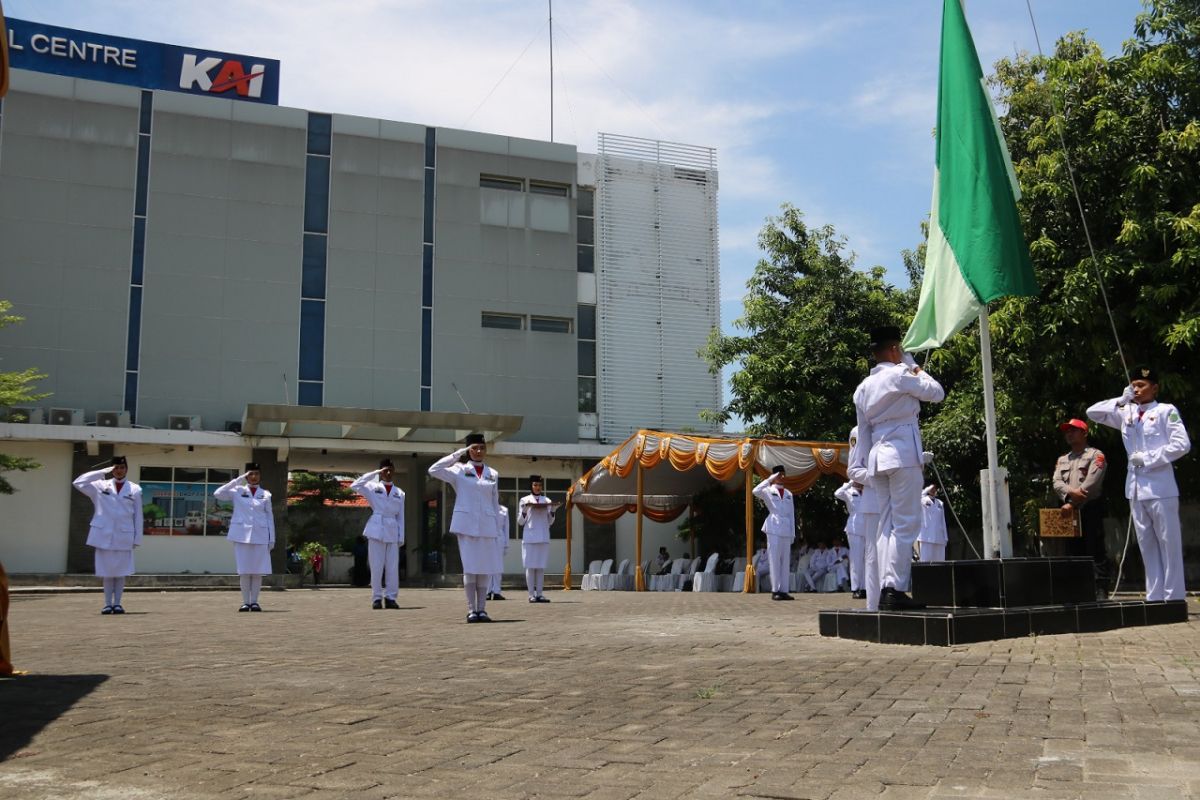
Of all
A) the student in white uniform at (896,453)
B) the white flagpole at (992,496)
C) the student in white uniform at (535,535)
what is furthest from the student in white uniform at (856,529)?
the student in white uniform at (896,453)

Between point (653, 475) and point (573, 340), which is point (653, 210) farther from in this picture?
point (653, 475)

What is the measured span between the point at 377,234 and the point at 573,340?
7076 mm

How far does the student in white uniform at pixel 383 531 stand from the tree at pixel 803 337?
11630mm

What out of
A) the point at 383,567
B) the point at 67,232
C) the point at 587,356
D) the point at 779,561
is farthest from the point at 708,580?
the point at 67,232

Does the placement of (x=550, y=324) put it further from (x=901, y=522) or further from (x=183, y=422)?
(x=901, y=522)

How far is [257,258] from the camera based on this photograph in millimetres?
32469

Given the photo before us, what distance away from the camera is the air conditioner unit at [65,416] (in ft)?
96.1

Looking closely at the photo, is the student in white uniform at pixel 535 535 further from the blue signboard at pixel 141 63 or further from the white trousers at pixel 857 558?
the blue signboard at pixel 141 63

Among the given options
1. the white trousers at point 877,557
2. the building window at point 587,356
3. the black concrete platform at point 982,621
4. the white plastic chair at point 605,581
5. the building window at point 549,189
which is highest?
the building window at point 549,189

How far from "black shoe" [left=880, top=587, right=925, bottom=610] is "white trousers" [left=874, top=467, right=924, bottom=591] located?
0.13 feet

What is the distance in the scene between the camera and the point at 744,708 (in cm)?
502

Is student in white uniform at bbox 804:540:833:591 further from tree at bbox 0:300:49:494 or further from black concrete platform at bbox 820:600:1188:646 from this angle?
tree at bbox 0:300:49:494

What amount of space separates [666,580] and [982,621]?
17862 mm

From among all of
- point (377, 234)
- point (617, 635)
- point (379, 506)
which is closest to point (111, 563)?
point (379, 506)
